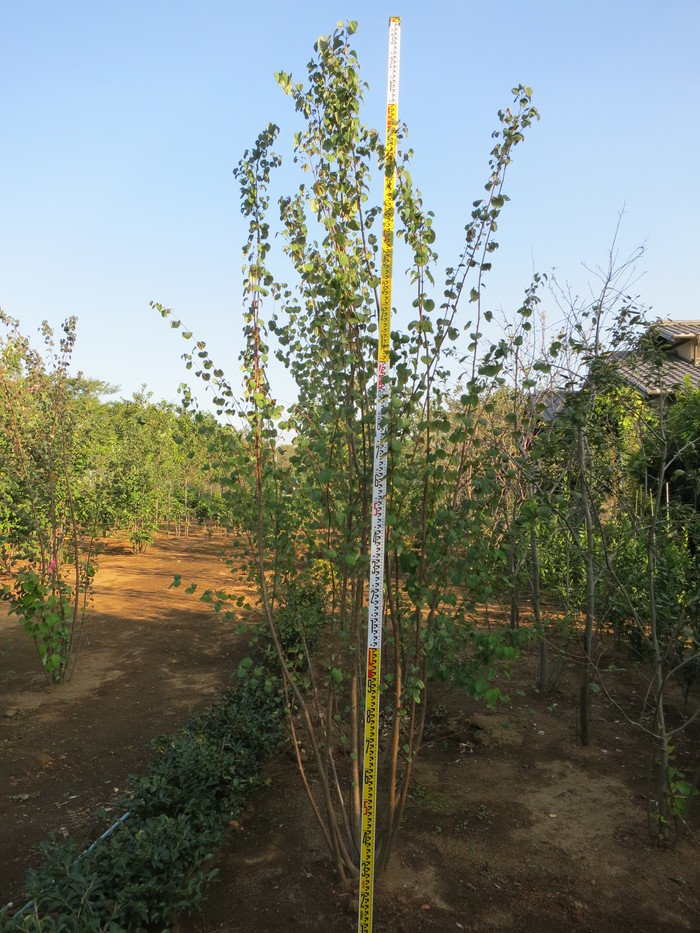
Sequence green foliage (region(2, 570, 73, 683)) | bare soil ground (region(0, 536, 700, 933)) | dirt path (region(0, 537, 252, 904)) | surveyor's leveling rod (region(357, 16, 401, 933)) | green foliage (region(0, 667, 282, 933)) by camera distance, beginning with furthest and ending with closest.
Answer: green foliage (region(2, 570, 73, 683)) < dirt path (region(0, 537, 252, 904)) < bare soil ground (region(0, 536, 700, 933)) < green foliage (region(0, 667, 282, 933)) < surveyor's leveling rod (region(357, 16, 401, 933))

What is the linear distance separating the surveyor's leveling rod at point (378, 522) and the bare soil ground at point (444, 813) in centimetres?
75

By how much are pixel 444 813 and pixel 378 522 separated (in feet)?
7.74

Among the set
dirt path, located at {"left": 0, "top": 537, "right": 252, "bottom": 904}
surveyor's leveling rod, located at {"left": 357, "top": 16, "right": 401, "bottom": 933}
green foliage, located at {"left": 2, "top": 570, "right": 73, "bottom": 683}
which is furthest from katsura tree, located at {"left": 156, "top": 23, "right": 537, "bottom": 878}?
green foliage, located at {"left": 2, "top": 570, "right": 73, "bottom": 683}

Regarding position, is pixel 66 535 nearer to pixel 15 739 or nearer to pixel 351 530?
pixel 15 739

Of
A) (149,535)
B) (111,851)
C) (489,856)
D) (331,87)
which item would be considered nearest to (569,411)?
(331,87)

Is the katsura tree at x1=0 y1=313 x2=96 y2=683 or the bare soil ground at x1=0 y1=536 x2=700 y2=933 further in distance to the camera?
the katsura tree at x1=0 y1=313 x2=96 y2=683

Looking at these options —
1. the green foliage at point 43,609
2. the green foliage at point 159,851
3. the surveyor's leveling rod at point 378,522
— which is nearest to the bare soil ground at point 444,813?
the green foliage at point 159,851

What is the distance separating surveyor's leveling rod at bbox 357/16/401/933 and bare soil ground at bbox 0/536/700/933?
0.75 m

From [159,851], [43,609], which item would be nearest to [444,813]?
[159,851]

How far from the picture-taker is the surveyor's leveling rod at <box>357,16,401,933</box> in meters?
2.48

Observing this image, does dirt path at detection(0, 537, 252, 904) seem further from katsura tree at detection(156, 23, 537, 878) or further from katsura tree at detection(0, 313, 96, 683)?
katsura tree at detection(156, 23, 537, 878)

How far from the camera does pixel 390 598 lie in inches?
113

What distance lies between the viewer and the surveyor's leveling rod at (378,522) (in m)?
2.48

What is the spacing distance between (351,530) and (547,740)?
323cm
